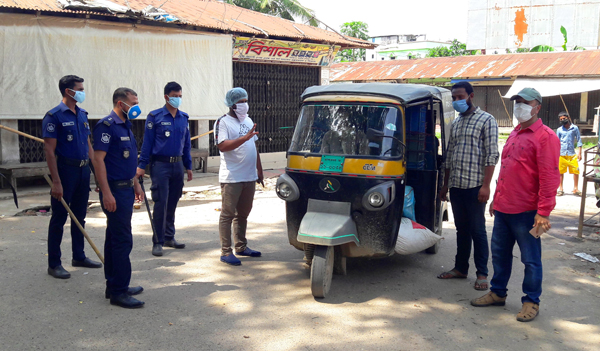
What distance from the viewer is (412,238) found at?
500 cm

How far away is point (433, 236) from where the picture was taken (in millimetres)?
5250

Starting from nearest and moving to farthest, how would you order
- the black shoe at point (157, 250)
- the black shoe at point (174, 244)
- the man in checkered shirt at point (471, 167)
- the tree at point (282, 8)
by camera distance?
the man in checkered shirt at point (471, 167)
the black shoe at point (157, 250)
the black shoe at point (174, 244)
the tree at point (282, 8)

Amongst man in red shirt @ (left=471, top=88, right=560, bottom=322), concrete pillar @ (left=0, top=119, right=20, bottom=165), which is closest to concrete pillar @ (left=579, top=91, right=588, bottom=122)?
man in red shirt @ (left=471, top=88, right=560, bottom=322)

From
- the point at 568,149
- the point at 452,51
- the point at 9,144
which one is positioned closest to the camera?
the point at 9,144

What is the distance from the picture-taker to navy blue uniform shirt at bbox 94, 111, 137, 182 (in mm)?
4105

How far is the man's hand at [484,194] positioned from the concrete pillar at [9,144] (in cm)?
829

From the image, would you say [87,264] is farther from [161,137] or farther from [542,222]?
[542,222]

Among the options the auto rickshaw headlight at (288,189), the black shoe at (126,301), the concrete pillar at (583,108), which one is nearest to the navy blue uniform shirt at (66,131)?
the black shoe at (126,301)

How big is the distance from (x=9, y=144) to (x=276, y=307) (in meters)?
7.35

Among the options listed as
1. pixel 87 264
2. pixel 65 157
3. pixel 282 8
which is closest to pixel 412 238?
pixel 87 264

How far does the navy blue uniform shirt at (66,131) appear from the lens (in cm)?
475

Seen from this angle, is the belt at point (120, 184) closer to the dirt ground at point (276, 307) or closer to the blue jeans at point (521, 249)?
the dirt ground at point (276, 307)

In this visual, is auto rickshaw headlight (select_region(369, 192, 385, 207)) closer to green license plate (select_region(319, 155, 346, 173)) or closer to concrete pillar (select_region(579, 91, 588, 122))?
green license plate (select_region(319, 155, 346, 173))

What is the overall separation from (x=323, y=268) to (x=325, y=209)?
569 mm
